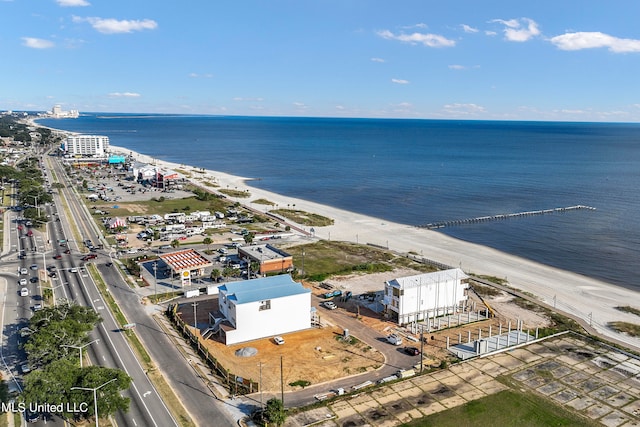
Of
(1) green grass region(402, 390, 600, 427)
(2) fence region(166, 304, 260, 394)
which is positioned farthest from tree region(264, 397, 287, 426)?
(1) green grass region(402, 390, 600, 427)

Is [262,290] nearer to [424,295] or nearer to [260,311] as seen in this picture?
[260,311]

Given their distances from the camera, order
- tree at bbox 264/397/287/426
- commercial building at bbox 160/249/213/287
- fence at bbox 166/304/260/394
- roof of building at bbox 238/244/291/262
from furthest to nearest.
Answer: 1. roof of building at bbox 238/244/291/262
2. commercial building at bbox 160/249/213/287
3. fence at bbox 166/304/260/394
4. tree at bbox 264/397/287/426

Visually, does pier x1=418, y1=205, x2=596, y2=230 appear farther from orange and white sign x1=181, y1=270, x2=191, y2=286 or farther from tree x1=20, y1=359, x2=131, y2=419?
tree x1=20, y1=359, x2=131, y2=419

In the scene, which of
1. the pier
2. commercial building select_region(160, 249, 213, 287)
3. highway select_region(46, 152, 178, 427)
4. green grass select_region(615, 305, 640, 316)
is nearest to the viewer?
highway select_region(46, 152, 178, 427)

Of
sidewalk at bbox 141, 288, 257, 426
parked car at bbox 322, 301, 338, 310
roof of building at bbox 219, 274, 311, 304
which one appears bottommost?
sidewalk at bbox 141, 288, 257, 426

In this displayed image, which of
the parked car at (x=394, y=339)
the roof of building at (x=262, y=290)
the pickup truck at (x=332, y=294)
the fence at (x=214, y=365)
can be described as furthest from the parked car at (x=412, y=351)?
the pickup truck at (x=332, y=294)

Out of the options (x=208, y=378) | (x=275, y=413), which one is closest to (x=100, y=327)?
(x=208, y=378)

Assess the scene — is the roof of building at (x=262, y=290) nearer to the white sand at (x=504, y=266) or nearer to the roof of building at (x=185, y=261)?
the roof of building at (x=185, y=261)
